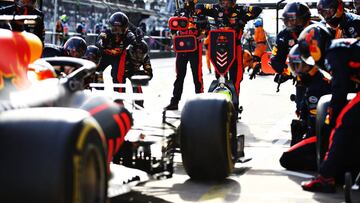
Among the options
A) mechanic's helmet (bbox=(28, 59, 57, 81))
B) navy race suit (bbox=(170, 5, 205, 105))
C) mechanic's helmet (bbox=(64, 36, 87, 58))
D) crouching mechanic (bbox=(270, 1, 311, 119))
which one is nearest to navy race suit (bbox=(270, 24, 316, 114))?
crouching mechanic (bbox=(270, 1, 311, 119))

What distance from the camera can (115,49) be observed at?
37.2 feet

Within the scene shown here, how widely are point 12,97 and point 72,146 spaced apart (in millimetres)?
836

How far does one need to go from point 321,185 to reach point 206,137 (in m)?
0.97

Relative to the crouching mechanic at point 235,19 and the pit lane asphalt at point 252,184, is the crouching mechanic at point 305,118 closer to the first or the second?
the pit lane asphalt at point 252,184

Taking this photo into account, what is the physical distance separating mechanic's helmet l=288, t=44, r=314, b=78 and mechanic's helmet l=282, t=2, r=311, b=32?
1.00 metres

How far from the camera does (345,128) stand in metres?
6.04

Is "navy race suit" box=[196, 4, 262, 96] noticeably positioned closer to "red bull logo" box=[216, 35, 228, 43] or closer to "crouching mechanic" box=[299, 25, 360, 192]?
"red bull logo" box=[216, 35, 228, 43]

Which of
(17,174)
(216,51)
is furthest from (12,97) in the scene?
(216,51)

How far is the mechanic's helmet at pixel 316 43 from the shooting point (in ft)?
21.0

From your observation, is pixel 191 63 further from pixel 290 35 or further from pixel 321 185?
pixel 321 185

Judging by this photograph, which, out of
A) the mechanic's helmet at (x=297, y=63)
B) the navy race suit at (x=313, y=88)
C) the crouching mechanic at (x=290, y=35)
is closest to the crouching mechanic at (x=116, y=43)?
the crouching mechanic at (x=290, y=35)

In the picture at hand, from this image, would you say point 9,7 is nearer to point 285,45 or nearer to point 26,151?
point 285,45

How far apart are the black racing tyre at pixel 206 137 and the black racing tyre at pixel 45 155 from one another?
2.05 m

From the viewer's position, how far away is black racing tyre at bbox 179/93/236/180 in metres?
6.21
